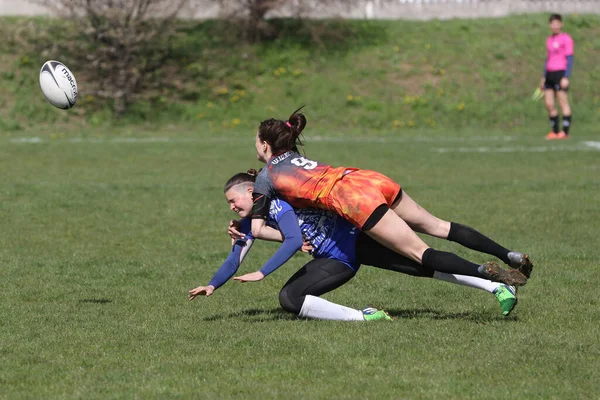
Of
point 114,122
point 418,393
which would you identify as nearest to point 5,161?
point 114,122

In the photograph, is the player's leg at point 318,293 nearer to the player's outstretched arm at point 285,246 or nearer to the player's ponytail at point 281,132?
the player's outstretched arm at point 285,246

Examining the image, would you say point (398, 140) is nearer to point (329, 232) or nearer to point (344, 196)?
point (329, 232)

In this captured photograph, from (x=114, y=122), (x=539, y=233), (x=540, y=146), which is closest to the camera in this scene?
(x=539, y=233)

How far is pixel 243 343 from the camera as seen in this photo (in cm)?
655

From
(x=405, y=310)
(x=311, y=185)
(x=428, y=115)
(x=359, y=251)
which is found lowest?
(x=428, y=115)

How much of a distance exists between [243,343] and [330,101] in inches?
868

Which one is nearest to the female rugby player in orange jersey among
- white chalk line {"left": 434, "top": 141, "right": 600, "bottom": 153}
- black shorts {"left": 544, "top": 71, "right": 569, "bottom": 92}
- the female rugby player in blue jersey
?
the female rugby player in blue jersey

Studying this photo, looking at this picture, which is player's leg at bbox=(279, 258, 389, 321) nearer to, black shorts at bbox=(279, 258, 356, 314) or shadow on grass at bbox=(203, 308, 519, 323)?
black shorts at bbox=(279, 258, 356, 314)

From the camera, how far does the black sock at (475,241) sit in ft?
23.9

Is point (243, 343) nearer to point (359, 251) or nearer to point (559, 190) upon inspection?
point (359, 251)

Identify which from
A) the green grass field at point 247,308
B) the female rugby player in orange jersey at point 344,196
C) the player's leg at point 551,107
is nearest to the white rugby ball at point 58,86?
the green grass field at point 247,308

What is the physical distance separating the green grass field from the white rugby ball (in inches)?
63.3

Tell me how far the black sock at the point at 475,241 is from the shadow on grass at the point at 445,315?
0.44m

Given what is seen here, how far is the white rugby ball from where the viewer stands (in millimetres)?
9758
